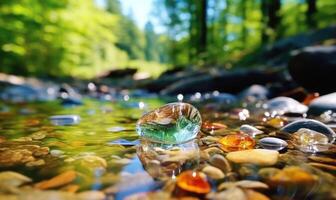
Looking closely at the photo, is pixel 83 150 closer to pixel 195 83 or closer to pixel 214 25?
pixel 195 83

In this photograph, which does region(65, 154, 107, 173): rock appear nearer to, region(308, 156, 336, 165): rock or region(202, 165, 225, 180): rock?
region(202, 165, 225, 180): rock

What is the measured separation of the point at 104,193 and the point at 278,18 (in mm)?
17095

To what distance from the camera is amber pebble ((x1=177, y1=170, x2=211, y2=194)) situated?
1.21 metres

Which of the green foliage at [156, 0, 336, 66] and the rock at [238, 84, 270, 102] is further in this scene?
the green foliage at [156, 0, 336, 66]

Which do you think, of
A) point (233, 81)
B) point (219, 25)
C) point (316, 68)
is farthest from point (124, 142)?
point (219, 25)

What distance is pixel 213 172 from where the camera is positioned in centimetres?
140

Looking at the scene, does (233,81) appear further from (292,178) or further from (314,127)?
(292,178)

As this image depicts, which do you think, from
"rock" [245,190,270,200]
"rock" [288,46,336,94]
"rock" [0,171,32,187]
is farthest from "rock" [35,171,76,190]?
"rock" [288,46,336,94]

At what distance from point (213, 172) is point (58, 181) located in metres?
0.59

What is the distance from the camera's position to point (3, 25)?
52.4 feet

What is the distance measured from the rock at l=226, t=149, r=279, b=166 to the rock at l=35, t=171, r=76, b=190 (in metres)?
0.71

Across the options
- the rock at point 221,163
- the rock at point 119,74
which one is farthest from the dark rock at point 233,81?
the rock at point 119,74

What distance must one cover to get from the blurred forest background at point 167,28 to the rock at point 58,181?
12.6 meters

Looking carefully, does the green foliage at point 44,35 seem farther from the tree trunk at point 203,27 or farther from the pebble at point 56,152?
the pebble at point 56,152
